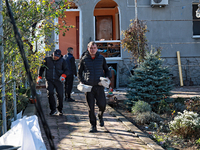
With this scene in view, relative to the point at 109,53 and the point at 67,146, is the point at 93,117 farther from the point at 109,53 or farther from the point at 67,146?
the point at 109,53

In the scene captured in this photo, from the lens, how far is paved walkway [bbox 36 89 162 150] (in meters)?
4.89

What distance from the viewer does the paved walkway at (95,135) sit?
489 cm

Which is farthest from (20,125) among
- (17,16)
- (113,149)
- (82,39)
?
(82,39)

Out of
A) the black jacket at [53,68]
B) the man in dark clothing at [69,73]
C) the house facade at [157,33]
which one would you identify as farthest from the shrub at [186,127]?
the house facade at [157,33]

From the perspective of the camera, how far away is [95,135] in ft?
18.3

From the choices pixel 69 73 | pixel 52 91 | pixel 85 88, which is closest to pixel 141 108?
pixel 52 91

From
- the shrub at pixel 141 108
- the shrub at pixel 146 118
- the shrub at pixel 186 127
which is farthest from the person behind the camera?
the shrub at pixel 141 108

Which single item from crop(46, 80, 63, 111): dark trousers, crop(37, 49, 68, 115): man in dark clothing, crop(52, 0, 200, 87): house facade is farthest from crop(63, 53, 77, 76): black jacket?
crop(52, 0, 200, 87): house facade

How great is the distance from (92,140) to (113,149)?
0.63m

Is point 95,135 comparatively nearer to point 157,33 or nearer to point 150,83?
point 150,83

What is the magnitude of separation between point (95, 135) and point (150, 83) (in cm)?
379

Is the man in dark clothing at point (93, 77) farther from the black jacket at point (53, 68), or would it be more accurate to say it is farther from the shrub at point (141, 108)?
the shrub at point (141, 108)

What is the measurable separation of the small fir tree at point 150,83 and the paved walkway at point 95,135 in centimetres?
142

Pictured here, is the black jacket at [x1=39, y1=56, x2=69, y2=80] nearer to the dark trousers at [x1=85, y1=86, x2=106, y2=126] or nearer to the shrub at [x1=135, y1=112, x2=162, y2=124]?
the dark trousers at [x1=85, y1=86, x2=106, y2=126]
